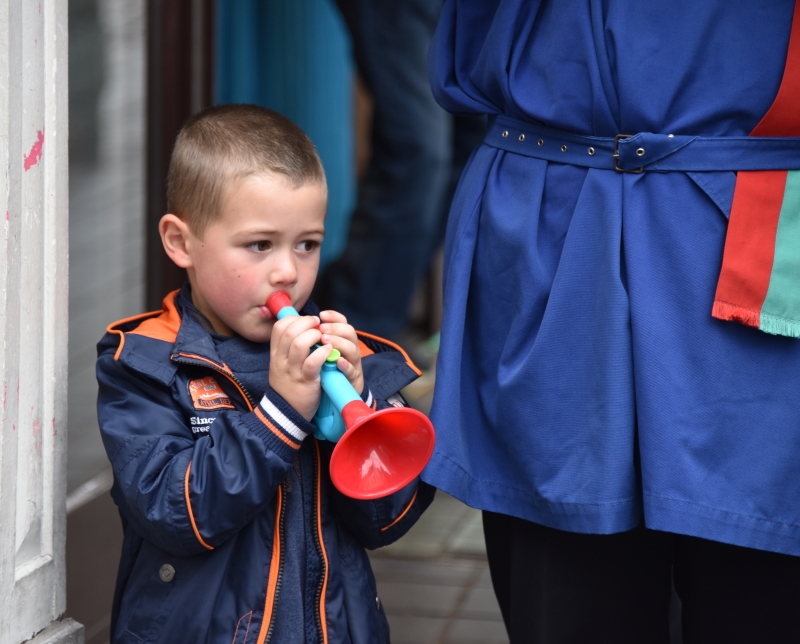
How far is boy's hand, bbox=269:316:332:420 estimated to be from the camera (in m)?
1.49

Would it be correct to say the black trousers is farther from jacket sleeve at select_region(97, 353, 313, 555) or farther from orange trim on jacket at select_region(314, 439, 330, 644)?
jacket sleeve at select_region(97, 353, 313, 555)

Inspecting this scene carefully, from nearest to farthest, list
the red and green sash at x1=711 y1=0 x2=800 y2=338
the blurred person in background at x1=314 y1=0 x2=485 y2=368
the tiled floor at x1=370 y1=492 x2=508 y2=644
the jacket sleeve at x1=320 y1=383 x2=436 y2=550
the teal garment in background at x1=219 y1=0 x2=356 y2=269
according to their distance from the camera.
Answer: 1. the red and green sash at x1=711 y1=0 x2=800 y2=338
2. the jacket sleeve at x1=320 y1=383 x2=436 y2=550
3. the tiled floor at x1=370 y1=492 x2=508 y2=644
4. the blurred person in background at x1=314 y1=0 x2=485 y2=368
5. the teal garment in background at x1=219 y1=0 x2=356 y2=269

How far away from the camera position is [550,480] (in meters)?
1.51

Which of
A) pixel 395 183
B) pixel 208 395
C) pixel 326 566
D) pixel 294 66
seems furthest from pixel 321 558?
pixel 294 66

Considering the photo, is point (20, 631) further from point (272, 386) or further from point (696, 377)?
point (696, 377)

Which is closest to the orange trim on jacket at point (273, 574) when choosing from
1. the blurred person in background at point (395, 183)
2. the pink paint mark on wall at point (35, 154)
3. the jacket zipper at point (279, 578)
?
the jacket zipper at point (279, 578)

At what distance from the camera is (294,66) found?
4.11m

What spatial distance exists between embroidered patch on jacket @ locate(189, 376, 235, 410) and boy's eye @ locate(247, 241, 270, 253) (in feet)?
0.63

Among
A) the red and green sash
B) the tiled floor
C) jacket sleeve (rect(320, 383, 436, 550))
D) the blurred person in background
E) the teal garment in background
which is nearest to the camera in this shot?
the red and green sash

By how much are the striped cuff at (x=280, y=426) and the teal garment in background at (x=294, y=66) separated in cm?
226

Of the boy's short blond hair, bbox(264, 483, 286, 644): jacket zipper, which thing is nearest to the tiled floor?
bbox(264, 483, 286, 644): jacket zipper

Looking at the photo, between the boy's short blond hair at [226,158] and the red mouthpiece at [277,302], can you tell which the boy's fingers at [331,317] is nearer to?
the red mouthpiece at [277,302]

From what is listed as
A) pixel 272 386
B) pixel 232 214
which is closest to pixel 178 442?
pixel 272 386

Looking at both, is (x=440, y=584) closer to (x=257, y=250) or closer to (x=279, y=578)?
(x=279, y=578)
